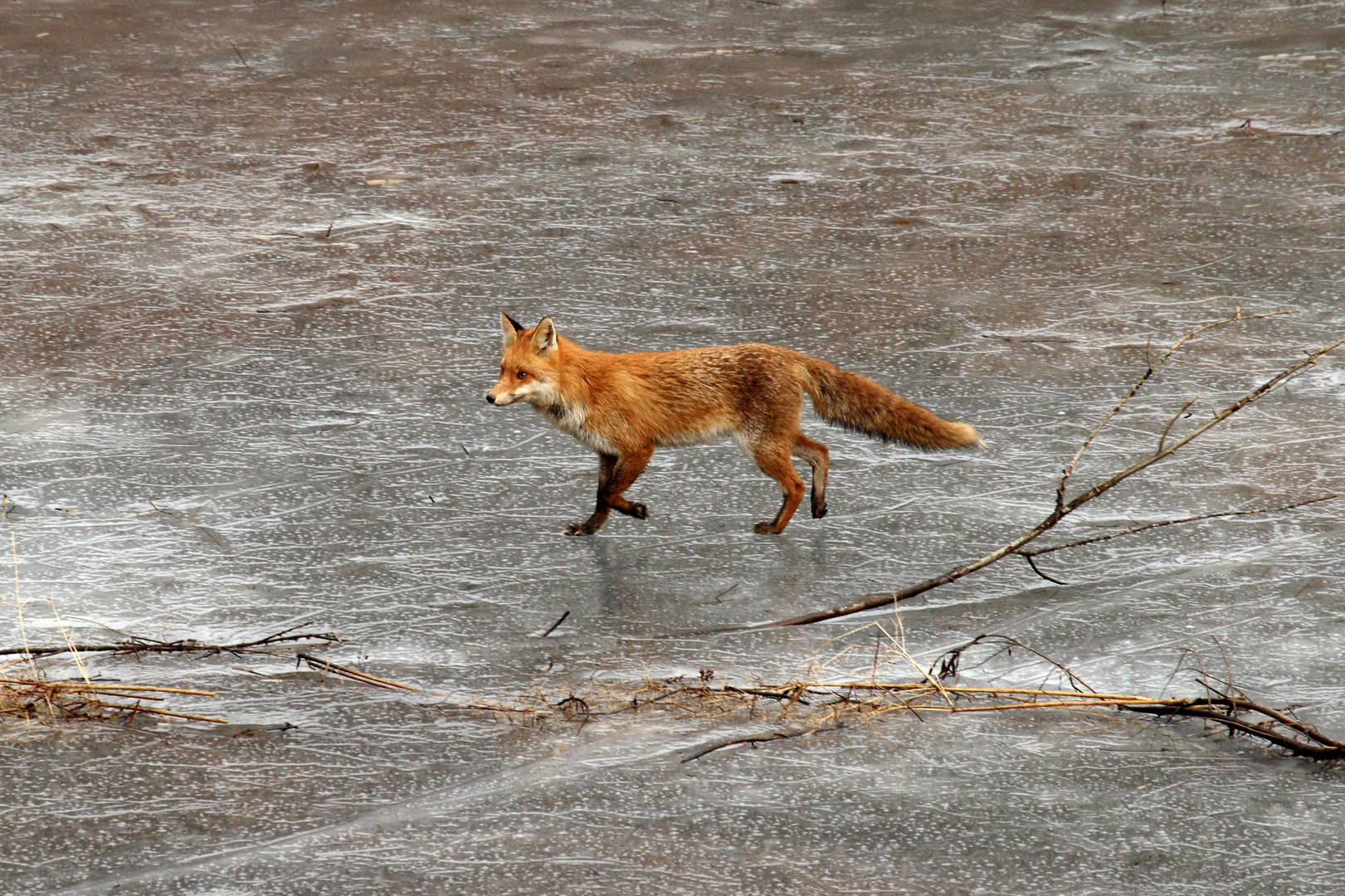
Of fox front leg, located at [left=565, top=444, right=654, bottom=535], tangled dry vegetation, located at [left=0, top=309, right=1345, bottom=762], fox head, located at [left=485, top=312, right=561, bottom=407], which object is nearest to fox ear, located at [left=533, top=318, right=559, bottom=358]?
fox head, located at [left=485, top=312, right=561, bottom=407]

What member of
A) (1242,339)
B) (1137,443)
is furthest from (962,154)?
(1137,443)

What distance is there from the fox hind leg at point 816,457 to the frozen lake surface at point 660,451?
149 millimetres

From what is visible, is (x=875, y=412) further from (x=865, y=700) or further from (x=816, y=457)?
(x=865, y=700)

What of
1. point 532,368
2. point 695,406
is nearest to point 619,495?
point 695,406

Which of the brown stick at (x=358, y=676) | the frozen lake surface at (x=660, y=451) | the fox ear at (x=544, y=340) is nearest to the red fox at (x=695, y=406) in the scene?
the fox ear at (x=544, y=340)

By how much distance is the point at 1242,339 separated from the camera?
21.6ft

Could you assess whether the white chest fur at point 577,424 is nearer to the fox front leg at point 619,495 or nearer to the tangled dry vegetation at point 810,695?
the fox front leg at point 619,495

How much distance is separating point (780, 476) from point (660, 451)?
0.81 m

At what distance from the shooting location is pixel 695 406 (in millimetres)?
5301

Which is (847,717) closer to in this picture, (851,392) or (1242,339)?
(851,392)

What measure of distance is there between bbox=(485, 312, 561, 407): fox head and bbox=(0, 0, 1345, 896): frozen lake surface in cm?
42

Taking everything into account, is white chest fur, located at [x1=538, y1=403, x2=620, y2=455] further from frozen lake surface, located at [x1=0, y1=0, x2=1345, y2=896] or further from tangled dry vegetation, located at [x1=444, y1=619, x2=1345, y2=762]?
tangled dry vegetation, located at [x1=444, y1=619, x2=1345, y2=762]

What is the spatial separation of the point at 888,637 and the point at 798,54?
7.12 m

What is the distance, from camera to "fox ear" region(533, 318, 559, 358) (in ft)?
17.2
